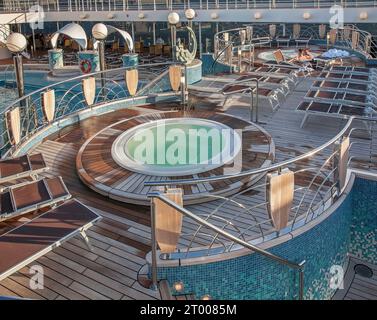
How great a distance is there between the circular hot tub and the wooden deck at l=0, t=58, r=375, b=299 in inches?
19.6

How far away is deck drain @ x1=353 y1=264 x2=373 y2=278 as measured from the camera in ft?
13.0

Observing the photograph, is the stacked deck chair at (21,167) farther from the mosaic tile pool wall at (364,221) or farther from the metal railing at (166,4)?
the metal railing at (166,4)

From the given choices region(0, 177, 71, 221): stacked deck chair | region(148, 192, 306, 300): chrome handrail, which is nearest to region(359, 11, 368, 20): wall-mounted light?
region(148, 192, 306, 300): chrome handrail

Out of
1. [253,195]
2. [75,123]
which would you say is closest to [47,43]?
[75,123]

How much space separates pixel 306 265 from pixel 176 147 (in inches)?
90.4

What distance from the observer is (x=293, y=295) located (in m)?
3.25

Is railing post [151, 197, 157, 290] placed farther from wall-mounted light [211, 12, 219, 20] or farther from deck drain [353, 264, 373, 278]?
wall-mounted light [211, 12, 219, 20]

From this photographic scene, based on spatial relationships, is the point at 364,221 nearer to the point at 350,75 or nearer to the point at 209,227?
the point at 209,227

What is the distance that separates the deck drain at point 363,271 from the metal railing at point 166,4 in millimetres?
9975

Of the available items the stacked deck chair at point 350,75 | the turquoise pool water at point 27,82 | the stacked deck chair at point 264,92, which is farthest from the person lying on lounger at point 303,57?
the turquoise pool water at point 27,82

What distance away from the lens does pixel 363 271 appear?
4008 mm

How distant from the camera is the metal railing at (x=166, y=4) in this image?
1308 cm

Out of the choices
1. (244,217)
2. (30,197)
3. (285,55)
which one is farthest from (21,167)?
(285,55)

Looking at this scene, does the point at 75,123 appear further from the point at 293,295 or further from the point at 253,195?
the point at 293,295
